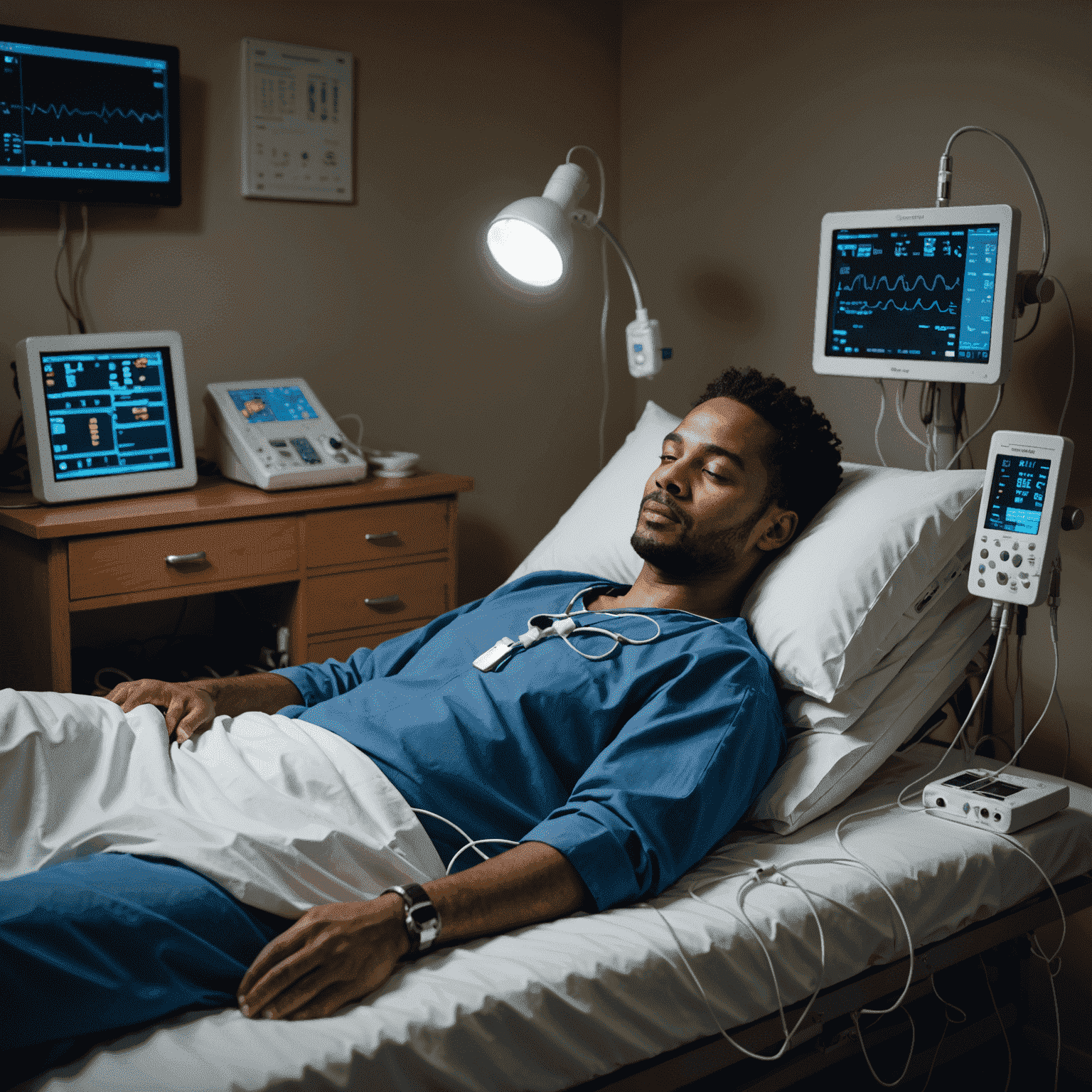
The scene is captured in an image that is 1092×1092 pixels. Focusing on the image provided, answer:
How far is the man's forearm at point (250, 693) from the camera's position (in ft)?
5.57

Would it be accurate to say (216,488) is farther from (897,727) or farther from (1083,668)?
(1083,668)

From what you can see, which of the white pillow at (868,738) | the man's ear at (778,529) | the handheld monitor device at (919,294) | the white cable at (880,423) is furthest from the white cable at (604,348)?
the white pillow at (868,738)

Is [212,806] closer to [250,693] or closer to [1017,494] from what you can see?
[250,693]

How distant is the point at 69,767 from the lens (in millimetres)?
1348

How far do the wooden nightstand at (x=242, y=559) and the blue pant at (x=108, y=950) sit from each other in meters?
0.95

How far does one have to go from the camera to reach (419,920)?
1.17 meters

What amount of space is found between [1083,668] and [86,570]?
1.87 metres

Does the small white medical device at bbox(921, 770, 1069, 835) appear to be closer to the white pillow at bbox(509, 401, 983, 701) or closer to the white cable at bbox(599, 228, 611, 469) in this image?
the white pillow at bbox(509, 401, 983, 701)

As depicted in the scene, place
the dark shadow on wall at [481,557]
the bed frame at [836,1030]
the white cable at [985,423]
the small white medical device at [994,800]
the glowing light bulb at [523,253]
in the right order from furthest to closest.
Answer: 1. the dark shadow on wall at [481,557]
2. the glowing light bulb at [523,253]
3. the white cable at [985,423]
4. the small white medical device at [994,800]
5. the bed frame at [836,1030]

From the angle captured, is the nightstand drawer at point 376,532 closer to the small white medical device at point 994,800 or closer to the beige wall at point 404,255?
the beige wall at point 404,255

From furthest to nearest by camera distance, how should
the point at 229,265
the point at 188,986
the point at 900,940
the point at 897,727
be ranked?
the point at 229,265 → the point at 897,727 → the point at 900,940 → the point at 188,986

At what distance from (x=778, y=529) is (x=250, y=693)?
0.87 meters

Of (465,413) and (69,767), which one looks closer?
(69,767)

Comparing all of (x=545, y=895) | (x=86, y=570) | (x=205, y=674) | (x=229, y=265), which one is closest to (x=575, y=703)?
(x=545, y=895)
